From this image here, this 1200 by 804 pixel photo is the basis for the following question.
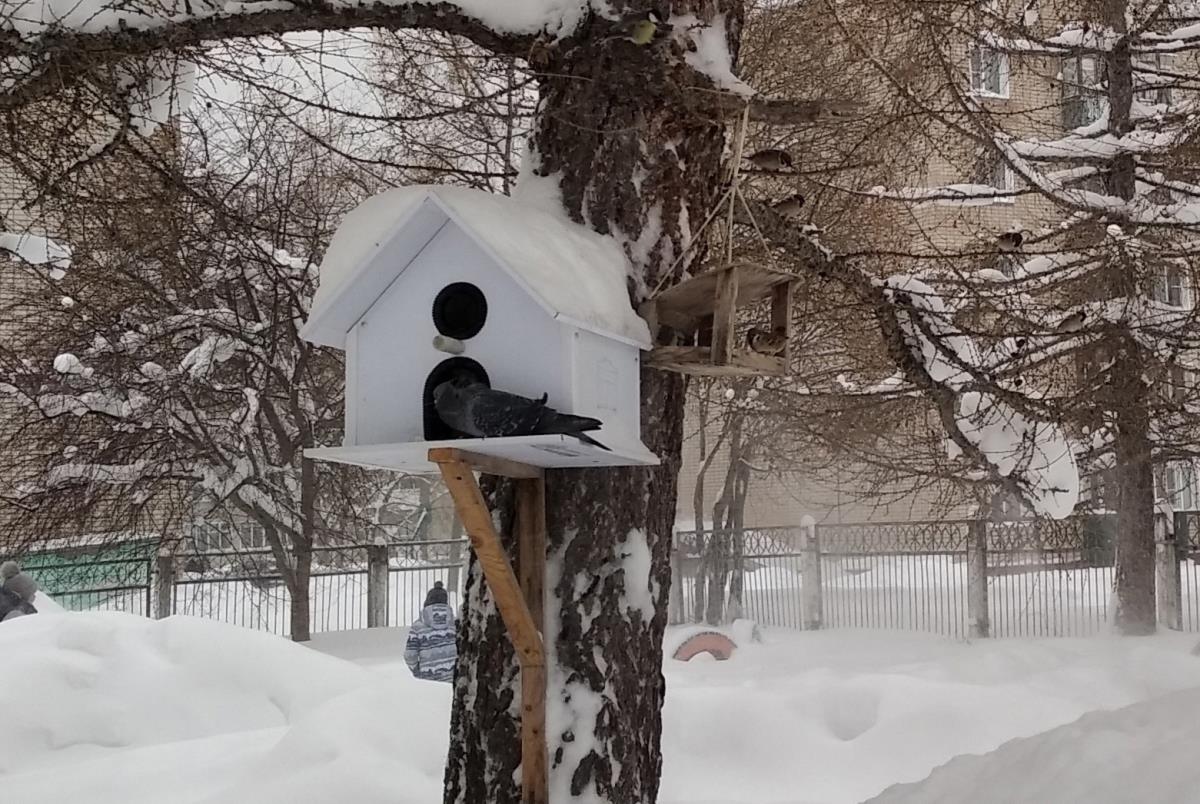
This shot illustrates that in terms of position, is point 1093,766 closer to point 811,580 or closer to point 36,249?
point 36,249

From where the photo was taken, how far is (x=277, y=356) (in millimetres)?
10594

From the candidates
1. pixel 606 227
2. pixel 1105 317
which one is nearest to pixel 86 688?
pixel 606 227

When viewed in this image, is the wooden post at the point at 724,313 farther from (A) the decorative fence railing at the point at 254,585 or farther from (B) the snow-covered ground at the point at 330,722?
(A) the decorative fence railing at the point at 254,585

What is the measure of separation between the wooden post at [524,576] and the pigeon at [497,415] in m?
0.09

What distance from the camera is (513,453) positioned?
2.42 meters

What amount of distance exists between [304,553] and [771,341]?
8.92m

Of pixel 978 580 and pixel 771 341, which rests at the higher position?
pixel 771 341

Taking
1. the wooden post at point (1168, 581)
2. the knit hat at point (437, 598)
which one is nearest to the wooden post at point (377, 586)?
the knit hat at point (437, 598)

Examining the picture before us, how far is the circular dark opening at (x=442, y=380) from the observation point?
8.02 feet

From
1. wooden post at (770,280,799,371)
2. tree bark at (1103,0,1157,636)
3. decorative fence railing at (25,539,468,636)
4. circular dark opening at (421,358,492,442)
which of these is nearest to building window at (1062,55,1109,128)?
tree bark at (1103,0,1157,636)

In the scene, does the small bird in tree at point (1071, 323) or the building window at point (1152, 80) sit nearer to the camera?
the small bird in tree at point (1071, 323)

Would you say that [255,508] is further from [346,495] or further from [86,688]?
[86,688]

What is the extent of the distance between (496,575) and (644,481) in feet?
1.85

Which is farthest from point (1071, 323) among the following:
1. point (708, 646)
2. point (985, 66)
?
point (708, 646)
